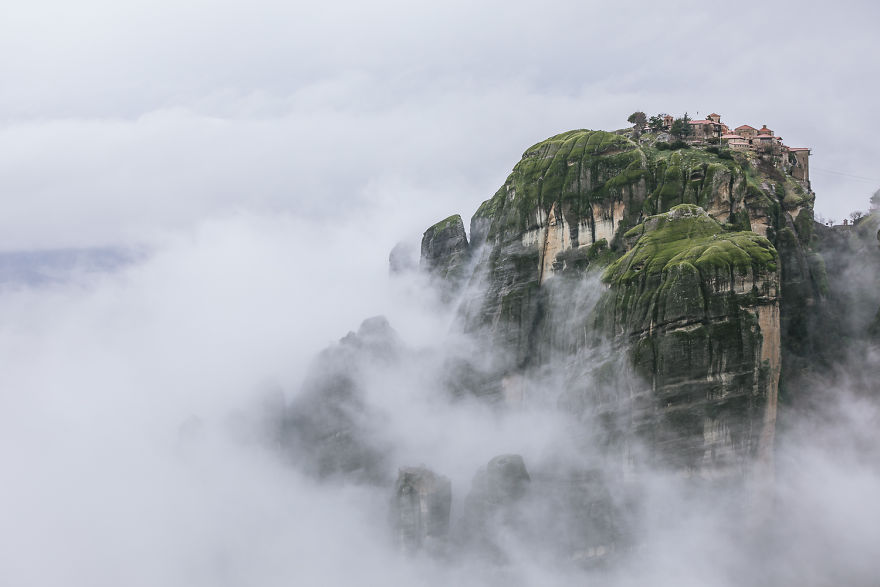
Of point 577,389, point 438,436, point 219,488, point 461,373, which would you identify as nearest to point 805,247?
point 577,389

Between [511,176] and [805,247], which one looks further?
[511,176]

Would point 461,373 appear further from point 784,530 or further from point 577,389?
point 784,530

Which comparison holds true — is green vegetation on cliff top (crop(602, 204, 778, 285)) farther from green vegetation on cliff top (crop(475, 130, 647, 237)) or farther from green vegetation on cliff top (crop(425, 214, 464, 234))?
green vegetation on cliff top (crop(425, 214, 464, 234))

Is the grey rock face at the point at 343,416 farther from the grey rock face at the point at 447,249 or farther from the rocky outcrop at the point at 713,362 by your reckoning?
the rocky outcrop at the point at 713,362

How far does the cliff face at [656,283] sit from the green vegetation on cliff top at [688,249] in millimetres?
168

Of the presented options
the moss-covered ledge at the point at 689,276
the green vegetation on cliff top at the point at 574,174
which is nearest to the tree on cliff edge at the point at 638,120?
the green vegetation on cliff top at the point at 574,174

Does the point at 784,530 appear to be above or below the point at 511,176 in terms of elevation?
below

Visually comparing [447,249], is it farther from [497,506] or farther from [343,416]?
[497,506]

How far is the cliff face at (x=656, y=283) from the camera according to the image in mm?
70000

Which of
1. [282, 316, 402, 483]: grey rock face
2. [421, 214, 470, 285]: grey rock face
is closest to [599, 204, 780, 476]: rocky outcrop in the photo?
[282, 316, 402, 483]: grey rock face

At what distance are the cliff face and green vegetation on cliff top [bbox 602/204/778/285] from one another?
0.17 m

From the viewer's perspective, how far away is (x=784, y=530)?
241ft

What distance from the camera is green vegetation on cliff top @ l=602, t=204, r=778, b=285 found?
7069 cm

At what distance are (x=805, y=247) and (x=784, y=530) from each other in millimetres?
36105
